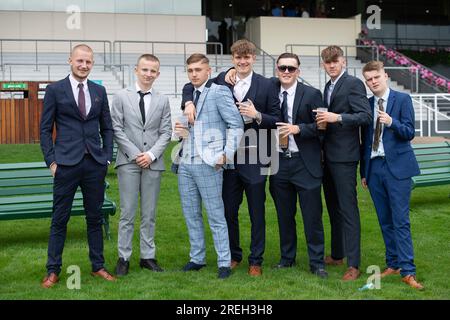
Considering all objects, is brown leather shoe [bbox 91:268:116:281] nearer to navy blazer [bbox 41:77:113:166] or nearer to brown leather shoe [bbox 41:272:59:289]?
brown leather shoe [bbox 41:272:59:289]

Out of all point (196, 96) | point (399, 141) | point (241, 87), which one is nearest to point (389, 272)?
point (399, 141)

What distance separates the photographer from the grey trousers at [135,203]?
5.85m

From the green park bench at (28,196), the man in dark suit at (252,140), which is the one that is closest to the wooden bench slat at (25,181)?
the green park bench at (28,196)

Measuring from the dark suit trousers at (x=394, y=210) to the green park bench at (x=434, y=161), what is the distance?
344cm

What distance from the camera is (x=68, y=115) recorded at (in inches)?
217

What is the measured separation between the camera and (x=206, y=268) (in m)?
6.02

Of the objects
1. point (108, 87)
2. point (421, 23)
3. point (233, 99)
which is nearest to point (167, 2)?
point (108, 87)

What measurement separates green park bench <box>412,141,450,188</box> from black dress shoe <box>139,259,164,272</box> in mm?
4586

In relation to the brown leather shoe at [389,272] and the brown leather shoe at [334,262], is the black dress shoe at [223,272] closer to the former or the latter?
the brown leather shoe at [334,262]

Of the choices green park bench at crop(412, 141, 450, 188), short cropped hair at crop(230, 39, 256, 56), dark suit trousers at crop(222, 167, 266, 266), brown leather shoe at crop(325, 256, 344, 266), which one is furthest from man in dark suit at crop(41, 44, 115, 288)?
green park bench at crop(412, 141, 450, 188)

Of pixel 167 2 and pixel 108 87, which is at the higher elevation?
pixel 167 2
